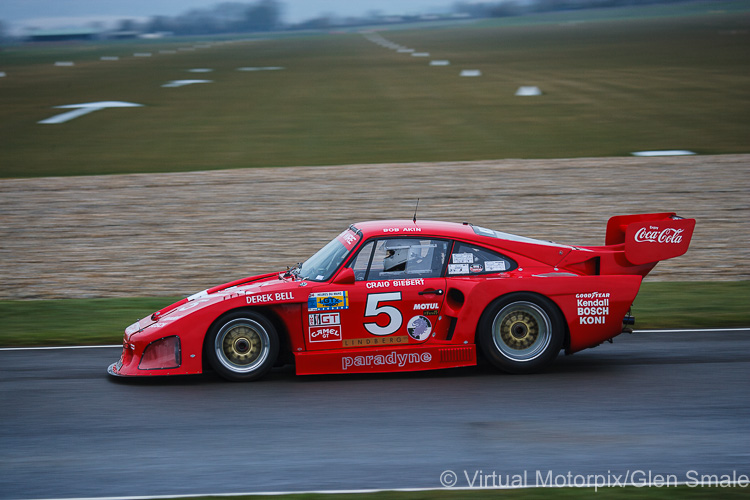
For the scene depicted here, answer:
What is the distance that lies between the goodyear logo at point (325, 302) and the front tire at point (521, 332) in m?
1.26

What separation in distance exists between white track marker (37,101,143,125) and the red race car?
24642 mm

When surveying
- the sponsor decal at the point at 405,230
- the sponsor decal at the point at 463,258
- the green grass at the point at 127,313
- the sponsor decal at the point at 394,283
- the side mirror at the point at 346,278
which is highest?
the sponsor decal at the point at 405,230

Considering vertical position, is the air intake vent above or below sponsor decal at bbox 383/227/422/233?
below

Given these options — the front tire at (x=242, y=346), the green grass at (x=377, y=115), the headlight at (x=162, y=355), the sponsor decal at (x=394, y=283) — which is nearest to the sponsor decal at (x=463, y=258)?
the sponsor decal at (x=394, y=283)

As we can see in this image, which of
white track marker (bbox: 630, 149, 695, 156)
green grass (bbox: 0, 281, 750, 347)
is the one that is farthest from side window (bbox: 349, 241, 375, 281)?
white track marker (bbox: 630, 149, 695, 156)

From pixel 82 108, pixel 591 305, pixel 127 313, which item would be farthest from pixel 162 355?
pixel 82 108

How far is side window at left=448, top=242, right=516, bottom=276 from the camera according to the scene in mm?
7488

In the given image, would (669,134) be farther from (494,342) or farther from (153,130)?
(494,342)

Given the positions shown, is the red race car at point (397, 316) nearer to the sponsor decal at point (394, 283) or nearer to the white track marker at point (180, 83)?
the sponsor decal at point (394, 283)

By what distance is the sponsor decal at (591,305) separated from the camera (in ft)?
24.1

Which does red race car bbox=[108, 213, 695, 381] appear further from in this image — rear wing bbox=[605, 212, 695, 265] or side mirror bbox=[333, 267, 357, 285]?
rear wing bbox=[605, 212, 695, 265]

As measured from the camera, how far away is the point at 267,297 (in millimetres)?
7277

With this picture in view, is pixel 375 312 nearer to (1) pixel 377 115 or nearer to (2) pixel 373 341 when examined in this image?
(2) pixel 373 341

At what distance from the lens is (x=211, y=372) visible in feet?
25.7
